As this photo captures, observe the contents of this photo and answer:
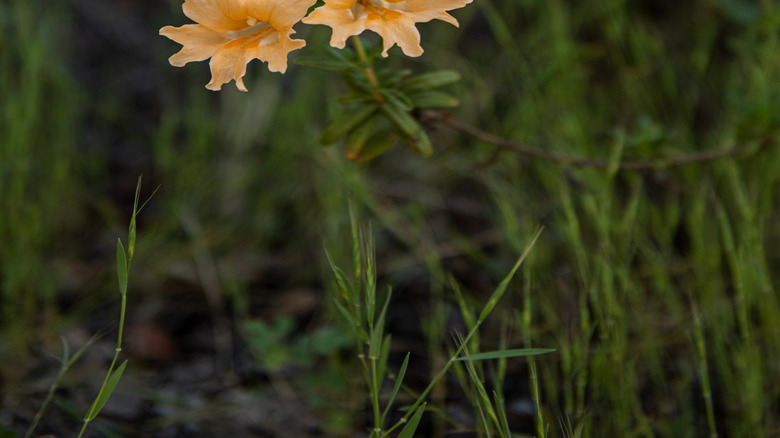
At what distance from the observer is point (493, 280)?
185 centimetres

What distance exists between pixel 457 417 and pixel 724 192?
1026 millimetres

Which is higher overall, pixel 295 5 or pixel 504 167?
pixel 295 5

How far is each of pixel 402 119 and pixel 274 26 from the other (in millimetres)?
363

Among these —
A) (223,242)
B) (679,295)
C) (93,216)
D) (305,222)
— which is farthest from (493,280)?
(93,216)

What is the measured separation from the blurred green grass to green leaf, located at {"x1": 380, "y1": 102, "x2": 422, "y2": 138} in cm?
25

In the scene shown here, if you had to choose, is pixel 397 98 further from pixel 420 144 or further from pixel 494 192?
pixel 494 192

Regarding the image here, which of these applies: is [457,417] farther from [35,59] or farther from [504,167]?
[35,59]

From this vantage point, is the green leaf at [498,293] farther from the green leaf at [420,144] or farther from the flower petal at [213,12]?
the flower petal at [213,12]

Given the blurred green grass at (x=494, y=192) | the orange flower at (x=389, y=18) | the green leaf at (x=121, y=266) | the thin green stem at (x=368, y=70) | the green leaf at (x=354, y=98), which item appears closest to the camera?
the orange flower at (x=389, y=18)

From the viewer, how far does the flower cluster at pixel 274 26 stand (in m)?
0.93

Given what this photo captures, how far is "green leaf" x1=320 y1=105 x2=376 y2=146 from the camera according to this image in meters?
1.33

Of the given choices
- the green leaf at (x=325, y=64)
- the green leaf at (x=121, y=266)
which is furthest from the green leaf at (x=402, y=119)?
the green leaf at (x=121, y=266)

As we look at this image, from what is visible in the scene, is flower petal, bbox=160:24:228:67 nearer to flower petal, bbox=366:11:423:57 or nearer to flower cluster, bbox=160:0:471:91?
flower cluster, bbox=160:0:471:91

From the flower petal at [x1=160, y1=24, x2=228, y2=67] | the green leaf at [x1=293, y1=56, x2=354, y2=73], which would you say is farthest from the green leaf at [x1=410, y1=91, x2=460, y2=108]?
the flower petal at [x1=160, y1=24, x2=228, y2=67]
